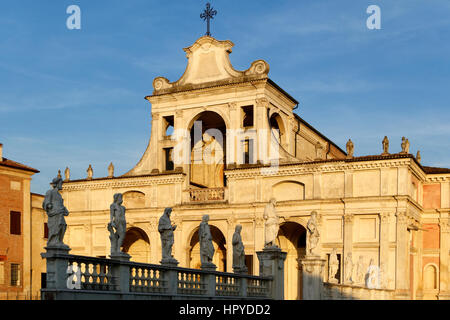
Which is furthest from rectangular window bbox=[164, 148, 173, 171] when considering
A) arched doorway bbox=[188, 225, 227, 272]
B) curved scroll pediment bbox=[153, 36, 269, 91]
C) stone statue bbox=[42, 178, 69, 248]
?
stone statue bbox=[42, 178, 69, 248]

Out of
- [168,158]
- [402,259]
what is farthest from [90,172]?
[402,259]

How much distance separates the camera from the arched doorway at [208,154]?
47438 mm

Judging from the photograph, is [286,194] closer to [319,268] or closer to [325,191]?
[325,191]

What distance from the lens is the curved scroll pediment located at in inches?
1662

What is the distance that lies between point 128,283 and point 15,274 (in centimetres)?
2856

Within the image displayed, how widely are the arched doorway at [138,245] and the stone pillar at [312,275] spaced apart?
20618 mm

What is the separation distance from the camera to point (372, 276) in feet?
116

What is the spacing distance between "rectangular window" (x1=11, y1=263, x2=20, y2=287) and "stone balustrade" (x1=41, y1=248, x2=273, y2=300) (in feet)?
77.5

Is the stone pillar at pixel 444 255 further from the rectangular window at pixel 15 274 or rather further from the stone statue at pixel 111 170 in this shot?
the rectangular window at pixel 15 274

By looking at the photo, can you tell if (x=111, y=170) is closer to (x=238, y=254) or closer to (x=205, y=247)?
(x=238, y=254)

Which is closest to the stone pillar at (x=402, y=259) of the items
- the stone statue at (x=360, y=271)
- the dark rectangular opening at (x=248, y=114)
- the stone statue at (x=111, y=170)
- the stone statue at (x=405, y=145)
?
the stone statue at (x=360, y=271)

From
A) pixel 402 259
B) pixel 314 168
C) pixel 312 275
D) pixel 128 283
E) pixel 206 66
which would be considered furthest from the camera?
pixel 206 66

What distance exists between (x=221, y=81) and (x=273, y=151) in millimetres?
5845

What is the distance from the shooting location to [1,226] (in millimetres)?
41781
